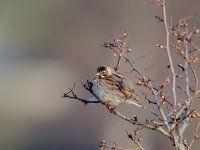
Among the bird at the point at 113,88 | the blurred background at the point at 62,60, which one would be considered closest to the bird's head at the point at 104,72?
the bird at the point at 113,88

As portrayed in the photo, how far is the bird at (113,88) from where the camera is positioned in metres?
4.73

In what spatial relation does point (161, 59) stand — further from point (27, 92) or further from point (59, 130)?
point (27, 92)

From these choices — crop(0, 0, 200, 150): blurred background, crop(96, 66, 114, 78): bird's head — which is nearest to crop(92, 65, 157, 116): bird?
crop(96, 66, 114, 78): bird's head

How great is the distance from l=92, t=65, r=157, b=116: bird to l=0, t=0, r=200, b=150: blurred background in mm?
9849

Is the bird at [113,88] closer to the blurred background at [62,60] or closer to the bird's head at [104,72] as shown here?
the bird's head at [104,72]

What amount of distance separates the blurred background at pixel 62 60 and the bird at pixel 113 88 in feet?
32.3

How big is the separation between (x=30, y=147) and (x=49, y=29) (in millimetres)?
8164

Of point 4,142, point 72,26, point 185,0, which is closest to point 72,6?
point 72,26

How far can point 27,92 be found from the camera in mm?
24969

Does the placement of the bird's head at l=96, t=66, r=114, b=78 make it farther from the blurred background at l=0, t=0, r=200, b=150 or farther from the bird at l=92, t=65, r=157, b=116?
the blurred background at l=0, t=0, r=200, b=150

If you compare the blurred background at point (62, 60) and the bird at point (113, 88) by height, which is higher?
the blurred background at point (62, 60)

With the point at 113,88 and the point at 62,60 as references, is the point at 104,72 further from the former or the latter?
the point at 62,60

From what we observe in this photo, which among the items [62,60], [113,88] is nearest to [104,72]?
[113,88]

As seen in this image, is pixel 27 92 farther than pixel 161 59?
Yes
